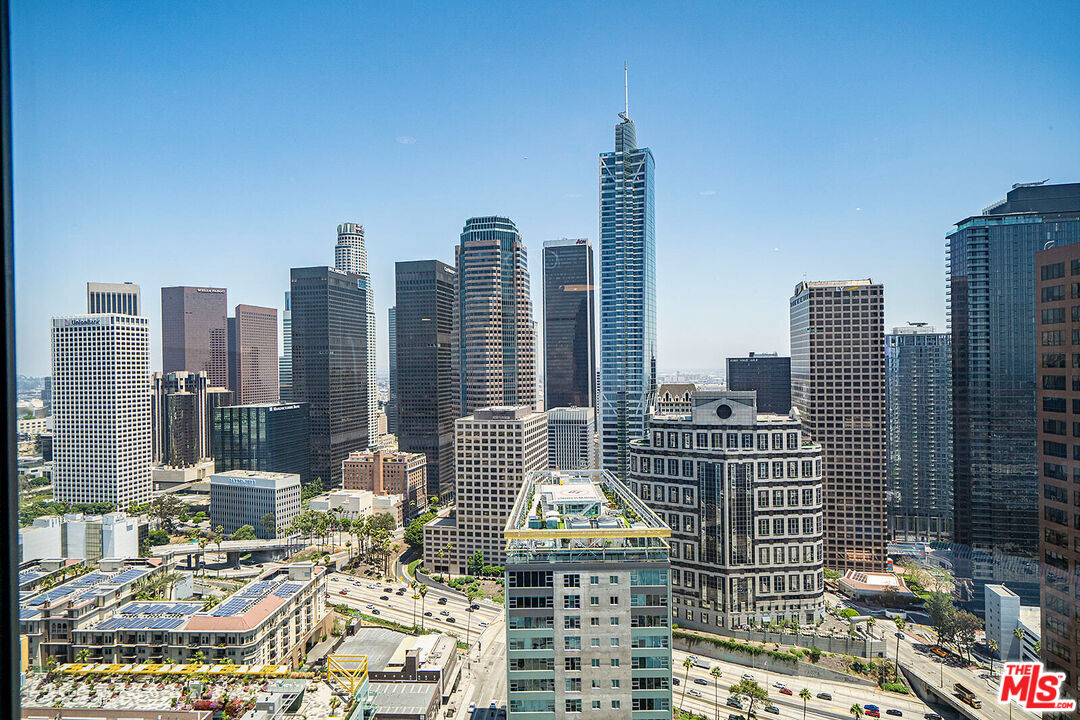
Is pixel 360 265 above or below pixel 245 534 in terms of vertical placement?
above

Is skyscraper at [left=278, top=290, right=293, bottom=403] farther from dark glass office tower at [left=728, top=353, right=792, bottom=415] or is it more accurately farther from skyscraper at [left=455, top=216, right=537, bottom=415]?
dark glass office tower at [left=728, top=353, right=792, bottom=415]

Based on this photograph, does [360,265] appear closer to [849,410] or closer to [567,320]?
[567,320]

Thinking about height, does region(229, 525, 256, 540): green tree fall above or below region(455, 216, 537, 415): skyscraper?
below

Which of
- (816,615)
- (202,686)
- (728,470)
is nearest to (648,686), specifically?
(202,686)

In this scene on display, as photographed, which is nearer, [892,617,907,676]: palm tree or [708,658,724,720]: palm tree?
[708,658,724,720]: palm tree

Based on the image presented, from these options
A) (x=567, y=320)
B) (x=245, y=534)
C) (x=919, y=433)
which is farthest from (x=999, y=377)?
(x=567, y=320)

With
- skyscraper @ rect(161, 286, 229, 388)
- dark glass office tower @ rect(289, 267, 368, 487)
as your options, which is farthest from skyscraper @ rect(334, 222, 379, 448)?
skyscraper @ rect(161, 286, 229, 388)

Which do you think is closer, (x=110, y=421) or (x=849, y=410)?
(x=110, y=421)
